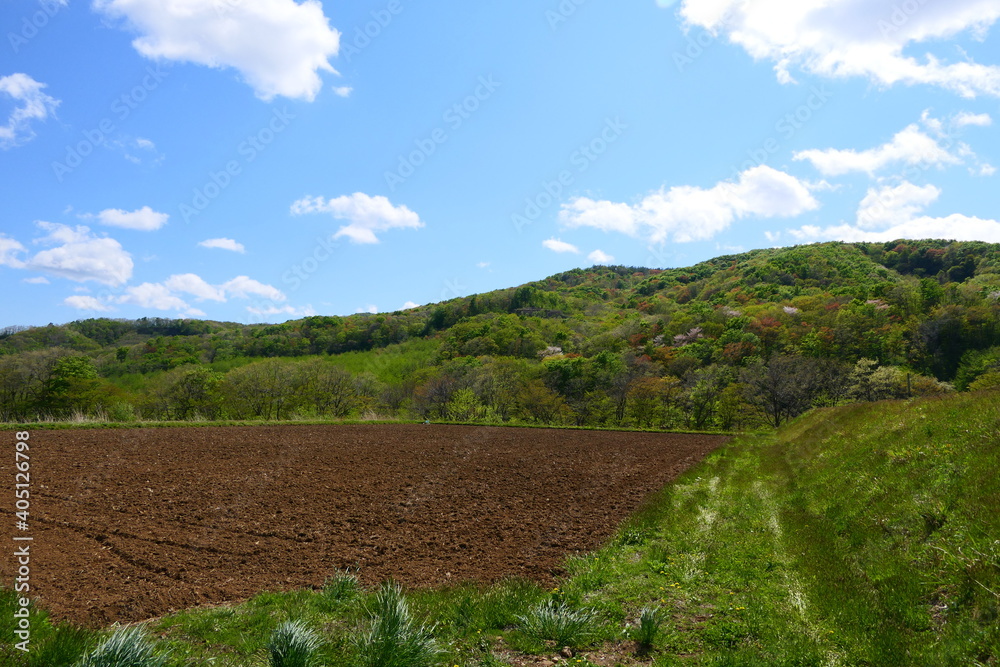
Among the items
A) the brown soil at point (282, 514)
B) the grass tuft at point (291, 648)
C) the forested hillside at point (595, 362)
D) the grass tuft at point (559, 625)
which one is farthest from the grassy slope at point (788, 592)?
the forested hillside at point (595, 362)

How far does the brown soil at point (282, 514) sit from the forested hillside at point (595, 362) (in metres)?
21.8

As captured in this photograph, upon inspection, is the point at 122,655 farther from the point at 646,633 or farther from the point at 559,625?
the point at 646,633

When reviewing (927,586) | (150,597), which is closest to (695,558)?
(927,586)

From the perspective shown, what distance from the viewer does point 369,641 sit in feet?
17.6

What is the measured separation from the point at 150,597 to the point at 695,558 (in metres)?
9.98

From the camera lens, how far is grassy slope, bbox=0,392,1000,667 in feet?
18.6

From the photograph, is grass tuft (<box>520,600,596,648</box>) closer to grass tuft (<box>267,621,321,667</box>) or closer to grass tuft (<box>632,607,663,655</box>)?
grass tuft (<box>632,607,663,655</box>)

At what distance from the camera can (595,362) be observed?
81188 mm

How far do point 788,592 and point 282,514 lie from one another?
11799mm

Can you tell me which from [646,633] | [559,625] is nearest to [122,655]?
[559,625]

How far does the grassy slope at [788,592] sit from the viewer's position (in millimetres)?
5668

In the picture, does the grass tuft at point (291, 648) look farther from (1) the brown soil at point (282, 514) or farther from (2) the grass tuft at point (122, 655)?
(1) the brown soil at point (282, 514)

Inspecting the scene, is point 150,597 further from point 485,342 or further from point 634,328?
point 634,328

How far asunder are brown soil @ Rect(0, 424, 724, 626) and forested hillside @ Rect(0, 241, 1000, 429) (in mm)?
21784
